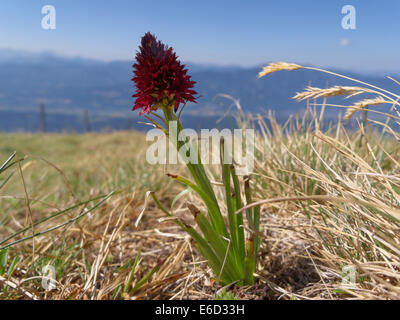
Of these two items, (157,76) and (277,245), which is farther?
(277,245)

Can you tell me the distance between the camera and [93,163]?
196 inches

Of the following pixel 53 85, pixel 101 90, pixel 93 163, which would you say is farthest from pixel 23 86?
pixel 93 163

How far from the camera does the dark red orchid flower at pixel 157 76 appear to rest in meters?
1.10

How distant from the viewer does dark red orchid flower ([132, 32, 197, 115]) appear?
1102 mm

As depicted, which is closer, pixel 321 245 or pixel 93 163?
pixel 321 245

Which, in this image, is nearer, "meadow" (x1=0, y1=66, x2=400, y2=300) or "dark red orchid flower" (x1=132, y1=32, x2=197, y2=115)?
"dark red orchid flower" (x1=132, y1=32, x2=197, y2=115)

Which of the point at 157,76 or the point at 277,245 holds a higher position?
the point at 157,76

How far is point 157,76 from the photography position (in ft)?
3.64

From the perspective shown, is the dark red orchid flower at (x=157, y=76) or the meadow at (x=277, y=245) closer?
the dark red orchid flower at (x=157, y=76)

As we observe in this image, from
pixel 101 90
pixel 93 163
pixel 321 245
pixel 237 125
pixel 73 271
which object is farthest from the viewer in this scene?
pixel 101 90

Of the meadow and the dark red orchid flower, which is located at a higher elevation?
the dark red orchid flower

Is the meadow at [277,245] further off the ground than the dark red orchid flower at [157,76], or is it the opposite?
the dark red orchid flower at [157,76]
